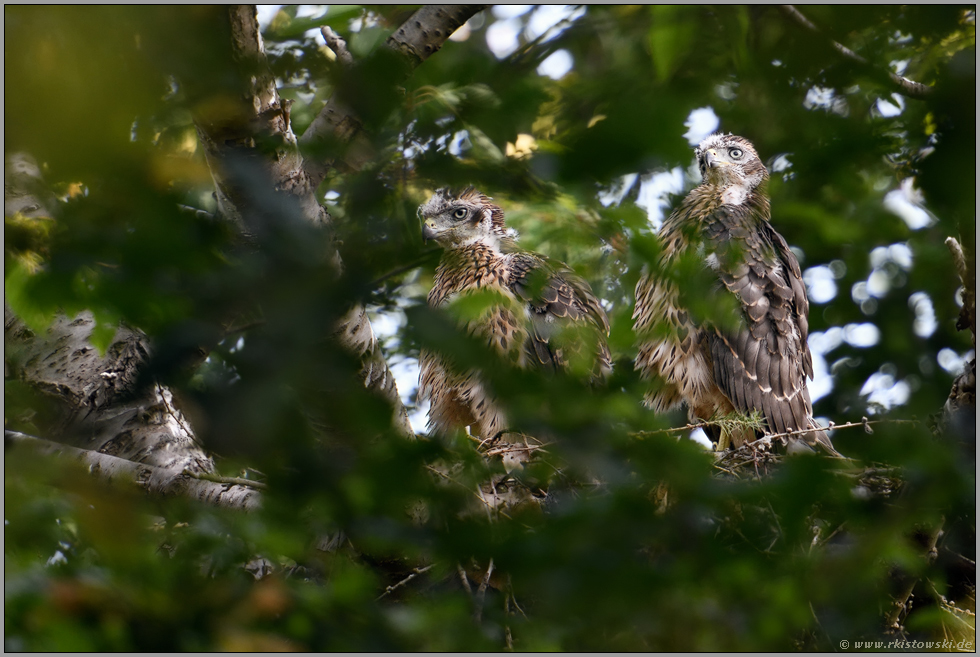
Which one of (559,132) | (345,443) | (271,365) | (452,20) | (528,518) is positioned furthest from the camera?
(452,20)

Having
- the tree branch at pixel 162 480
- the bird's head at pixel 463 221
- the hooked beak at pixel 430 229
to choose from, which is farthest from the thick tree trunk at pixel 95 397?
the bird's head at pixel 463 221

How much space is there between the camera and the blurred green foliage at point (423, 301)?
827mm

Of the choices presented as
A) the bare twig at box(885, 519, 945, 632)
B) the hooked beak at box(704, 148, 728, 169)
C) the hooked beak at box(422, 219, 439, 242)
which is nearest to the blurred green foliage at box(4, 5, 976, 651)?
the bare twig at box(885, 519, 945, 632)

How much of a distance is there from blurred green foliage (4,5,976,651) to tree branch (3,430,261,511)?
1.04m

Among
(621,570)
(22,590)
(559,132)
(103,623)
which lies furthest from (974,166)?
(22,590)

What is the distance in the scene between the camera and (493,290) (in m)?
3.48

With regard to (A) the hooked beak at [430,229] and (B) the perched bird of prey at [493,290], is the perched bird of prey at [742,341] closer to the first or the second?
(B) the perched bird of prey at [493,290]

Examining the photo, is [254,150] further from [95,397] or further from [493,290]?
[95,397]

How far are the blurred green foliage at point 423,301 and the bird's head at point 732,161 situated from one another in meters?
2.91

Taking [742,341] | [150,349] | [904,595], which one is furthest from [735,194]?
[150,349]

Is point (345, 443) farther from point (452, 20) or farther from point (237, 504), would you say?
point (452, 20)

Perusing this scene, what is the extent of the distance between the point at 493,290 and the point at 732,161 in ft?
6.19

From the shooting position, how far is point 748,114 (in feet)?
3.35

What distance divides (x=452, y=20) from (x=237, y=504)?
6.17 feet
